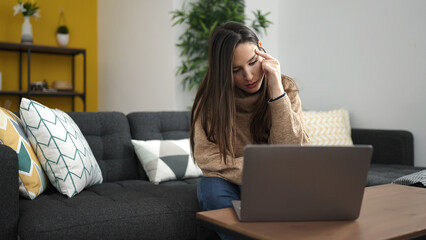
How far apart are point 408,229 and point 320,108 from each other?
102 inches

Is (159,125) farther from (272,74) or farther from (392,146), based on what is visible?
(392,146)

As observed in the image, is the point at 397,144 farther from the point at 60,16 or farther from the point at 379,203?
the point at 60,16

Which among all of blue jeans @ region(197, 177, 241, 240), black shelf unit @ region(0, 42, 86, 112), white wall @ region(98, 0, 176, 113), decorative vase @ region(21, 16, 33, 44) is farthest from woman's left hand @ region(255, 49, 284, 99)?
decorative vase @ region(21, 16, 33, 44)

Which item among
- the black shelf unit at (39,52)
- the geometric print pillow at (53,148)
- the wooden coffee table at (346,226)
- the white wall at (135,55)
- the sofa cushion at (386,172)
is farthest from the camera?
the black shelf unit at (39,52)

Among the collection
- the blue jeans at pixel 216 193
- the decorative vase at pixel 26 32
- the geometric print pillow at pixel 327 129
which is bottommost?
the geometric print pillow at pixel 327 129

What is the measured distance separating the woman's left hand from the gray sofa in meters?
0.57

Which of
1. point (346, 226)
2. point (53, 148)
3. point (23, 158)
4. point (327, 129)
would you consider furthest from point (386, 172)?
point (23, 158)

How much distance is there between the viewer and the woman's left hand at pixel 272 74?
1483 mm

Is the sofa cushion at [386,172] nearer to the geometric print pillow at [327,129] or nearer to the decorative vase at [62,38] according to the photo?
the geometric print pillow at [327,129]

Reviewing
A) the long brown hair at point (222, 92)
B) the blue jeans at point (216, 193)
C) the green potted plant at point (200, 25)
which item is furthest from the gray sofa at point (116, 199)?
the green potted plant at point (200, 25)

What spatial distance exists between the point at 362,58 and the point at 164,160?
1.73m

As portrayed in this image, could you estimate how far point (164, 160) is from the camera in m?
2.23

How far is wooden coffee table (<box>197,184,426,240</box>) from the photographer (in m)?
0.91

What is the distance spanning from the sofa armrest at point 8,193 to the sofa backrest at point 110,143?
73 centimetres
